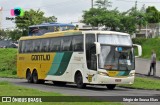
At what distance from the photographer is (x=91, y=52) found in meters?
27.5

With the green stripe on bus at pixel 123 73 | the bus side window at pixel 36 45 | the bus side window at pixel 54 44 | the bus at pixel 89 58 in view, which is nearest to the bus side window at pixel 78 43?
the bus at pixel 89 58

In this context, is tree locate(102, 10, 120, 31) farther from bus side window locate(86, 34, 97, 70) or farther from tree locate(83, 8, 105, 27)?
bus side window locate(86, 34, 97, 70)

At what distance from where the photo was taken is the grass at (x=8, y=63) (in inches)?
2100

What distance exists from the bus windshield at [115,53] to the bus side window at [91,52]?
0.41 metres

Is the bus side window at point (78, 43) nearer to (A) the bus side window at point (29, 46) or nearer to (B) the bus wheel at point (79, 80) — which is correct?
(B) the bus wheel at point (79, 80)

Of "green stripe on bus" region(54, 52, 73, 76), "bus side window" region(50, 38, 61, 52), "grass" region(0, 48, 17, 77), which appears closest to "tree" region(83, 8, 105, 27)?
"grass" region(0, 48, 17, 77)

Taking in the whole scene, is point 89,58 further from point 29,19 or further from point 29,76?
point 29,19

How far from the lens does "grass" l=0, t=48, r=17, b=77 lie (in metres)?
53.3

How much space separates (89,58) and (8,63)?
30200 mm

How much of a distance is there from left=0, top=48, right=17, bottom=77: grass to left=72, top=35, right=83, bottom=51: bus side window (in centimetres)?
2329

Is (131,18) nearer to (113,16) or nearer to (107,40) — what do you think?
(113,16)

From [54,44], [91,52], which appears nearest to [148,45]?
[54,44]

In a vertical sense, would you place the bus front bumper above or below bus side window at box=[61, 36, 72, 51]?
below

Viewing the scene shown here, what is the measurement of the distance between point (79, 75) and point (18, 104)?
44.8ft
